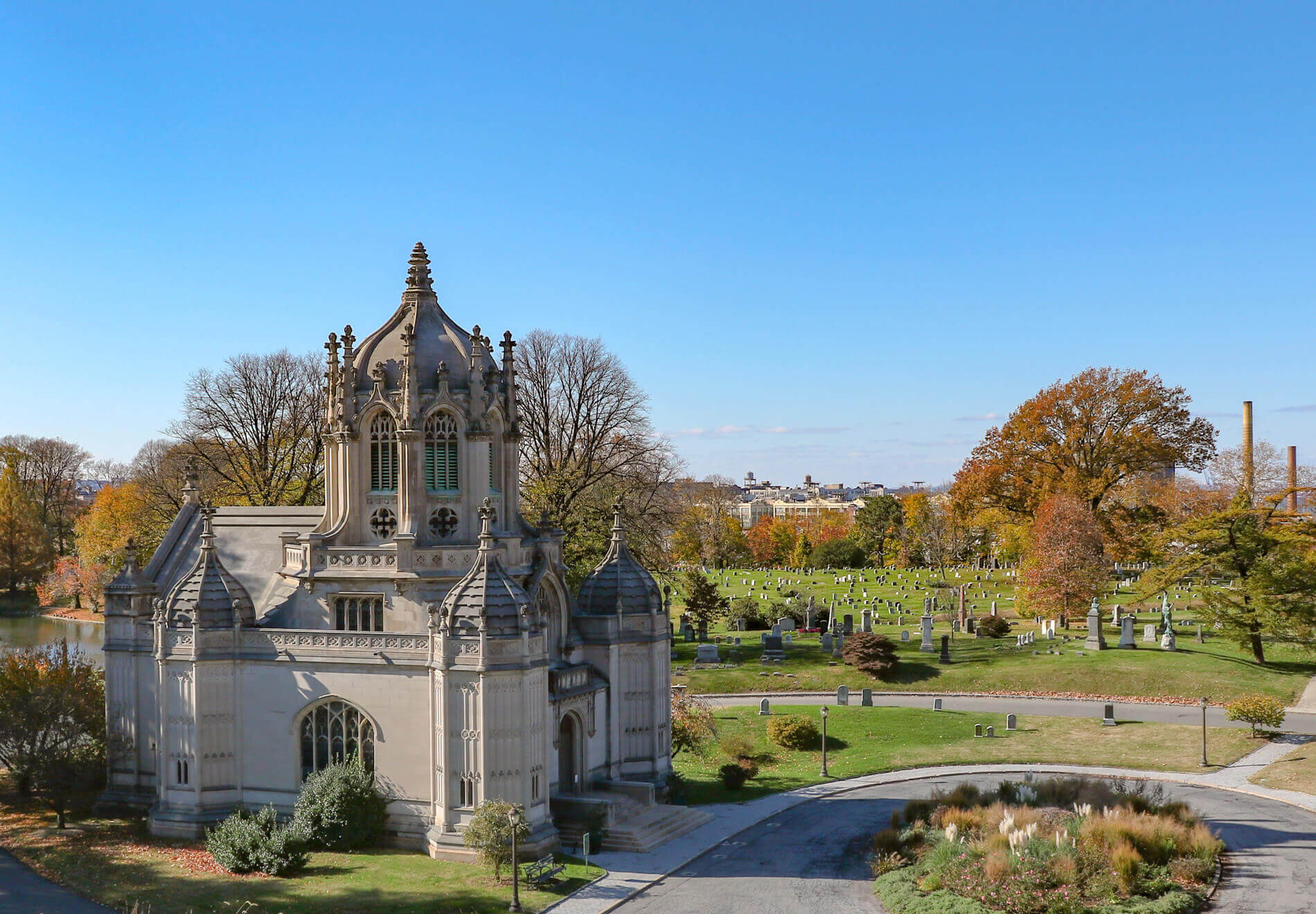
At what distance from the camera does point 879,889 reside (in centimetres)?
2383

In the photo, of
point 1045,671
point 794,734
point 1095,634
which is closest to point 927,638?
point 1045,671

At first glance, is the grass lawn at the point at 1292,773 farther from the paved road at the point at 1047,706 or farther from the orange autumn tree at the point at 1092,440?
the orange autumn tree at the point at 1092,440

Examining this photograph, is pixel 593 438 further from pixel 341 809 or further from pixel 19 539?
pixel 19 539

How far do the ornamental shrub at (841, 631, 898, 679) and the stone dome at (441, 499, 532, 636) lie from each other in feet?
86.5

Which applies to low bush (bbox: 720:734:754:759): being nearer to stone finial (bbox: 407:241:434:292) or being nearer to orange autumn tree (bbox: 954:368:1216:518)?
stone finial (bbox: 407:241:434:292)

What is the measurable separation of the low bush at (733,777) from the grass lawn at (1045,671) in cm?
1435

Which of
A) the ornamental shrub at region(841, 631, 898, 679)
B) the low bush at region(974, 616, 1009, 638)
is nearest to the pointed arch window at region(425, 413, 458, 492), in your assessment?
the ornamental shrub at region(841, 631, 898, 679)

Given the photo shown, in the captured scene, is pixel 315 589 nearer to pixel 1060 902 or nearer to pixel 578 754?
pixel 578 754

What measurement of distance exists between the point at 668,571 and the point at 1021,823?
29.3m

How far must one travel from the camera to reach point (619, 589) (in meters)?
31.2

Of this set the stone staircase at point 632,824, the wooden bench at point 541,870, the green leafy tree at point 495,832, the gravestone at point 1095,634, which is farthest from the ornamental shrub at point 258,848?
the gravestone at point 1095,634

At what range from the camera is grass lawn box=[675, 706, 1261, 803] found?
35875 millimetres

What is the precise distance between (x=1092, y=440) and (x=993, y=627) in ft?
38.4

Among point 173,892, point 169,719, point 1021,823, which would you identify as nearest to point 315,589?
point 169,719
